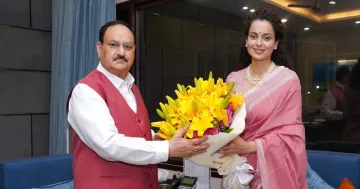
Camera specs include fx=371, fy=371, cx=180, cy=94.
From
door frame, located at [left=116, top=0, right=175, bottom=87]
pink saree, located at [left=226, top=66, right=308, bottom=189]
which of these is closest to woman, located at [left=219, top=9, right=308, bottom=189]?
pink saree, located at [left=226, top=66, right=308, bottom=189]

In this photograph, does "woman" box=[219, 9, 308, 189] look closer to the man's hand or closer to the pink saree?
the pink saree

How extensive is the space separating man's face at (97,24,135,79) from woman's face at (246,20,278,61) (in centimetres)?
48

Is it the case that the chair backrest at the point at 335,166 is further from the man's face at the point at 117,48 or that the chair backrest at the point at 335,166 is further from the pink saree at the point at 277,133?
the man's face at the point at 117,48

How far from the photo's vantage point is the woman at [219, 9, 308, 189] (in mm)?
1386

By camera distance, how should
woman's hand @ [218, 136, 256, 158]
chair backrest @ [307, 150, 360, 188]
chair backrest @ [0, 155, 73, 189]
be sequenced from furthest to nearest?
chair backrest @ [0, 155, 73, 189] → chair backrest @ [307, 150, 360, 188] → woman's hand @ [218, 136, 256, 158]

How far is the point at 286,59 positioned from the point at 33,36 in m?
2.22

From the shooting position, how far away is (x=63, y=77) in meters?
2.93

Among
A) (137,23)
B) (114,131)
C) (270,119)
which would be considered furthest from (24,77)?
(270,119)

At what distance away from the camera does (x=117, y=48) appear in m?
1.43

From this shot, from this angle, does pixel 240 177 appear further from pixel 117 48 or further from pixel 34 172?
pixel 34 172

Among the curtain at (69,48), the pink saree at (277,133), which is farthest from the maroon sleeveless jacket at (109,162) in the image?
the curtain at (69,48)

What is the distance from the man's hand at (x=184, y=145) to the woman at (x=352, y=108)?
112 cm

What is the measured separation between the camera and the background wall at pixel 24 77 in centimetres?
288

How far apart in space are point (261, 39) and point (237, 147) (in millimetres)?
441
